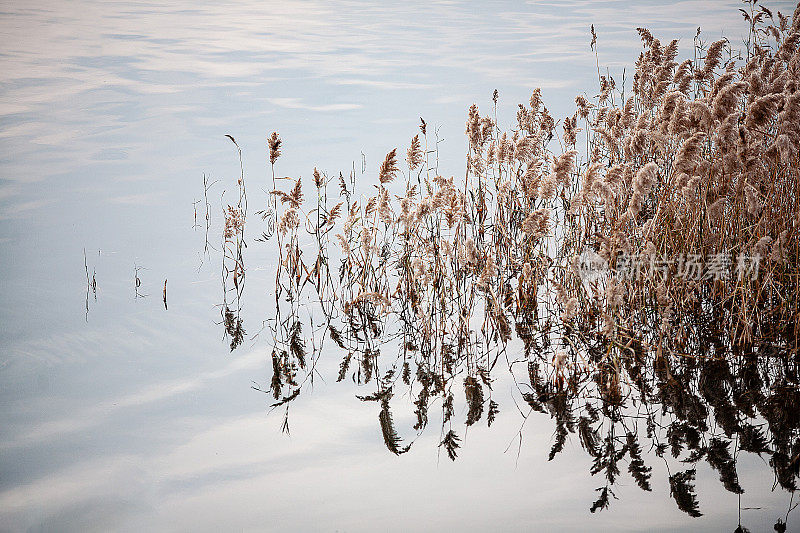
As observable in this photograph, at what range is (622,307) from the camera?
387cm

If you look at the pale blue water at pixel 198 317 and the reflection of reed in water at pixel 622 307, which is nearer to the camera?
the pale blue water at pixel 198 317

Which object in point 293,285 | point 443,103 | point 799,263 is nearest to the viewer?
point 799,263

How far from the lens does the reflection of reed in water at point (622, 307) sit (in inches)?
125

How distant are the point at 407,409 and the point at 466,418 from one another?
0.85 ft

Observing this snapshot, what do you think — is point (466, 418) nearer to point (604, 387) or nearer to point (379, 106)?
point (604, 387)

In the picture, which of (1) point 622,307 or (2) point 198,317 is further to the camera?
(2) point 198,317

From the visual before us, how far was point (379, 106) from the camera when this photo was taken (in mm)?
9664

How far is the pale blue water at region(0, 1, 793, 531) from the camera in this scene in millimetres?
2713

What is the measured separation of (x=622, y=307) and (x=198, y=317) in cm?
233

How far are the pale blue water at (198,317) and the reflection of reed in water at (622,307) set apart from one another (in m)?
0.16

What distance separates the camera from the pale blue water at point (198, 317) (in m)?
2.71

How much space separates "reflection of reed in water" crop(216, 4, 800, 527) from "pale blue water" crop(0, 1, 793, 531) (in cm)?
16

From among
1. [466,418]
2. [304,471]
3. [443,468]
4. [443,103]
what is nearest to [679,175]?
[466,418]

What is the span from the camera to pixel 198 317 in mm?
4477
